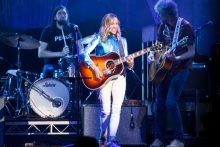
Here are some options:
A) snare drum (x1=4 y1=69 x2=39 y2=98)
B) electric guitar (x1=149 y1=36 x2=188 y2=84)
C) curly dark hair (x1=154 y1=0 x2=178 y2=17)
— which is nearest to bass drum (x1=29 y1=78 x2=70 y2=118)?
snare drum (x1=4 y1=69 x2=39 y2=98)

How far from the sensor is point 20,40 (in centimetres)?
862

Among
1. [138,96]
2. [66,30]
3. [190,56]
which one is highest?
[66,30]

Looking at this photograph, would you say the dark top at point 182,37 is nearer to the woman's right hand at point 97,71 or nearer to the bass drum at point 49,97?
the woman's right hand at point 97,71

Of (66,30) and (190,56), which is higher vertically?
(66,30)

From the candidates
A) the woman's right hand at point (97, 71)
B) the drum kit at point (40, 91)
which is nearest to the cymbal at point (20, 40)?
the drum kit at point (40, 91)

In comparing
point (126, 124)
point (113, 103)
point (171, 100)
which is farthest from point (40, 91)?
point (171, 100)

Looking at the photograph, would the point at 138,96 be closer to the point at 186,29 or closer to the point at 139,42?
the point at 139,42

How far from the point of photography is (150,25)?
→ 9188 millimetres

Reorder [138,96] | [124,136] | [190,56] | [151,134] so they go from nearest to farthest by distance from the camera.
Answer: [190,56] → [124,136] → [151,134] → [138,96]

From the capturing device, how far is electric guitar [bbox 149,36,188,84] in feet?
22.5

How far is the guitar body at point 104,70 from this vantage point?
7066 millimetres

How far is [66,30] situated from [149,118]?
2.45 m

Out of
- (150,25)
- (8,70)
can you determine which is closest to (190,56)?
(150,25)

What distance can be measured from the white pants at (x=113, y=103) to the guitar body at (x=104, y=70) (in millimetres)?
86
